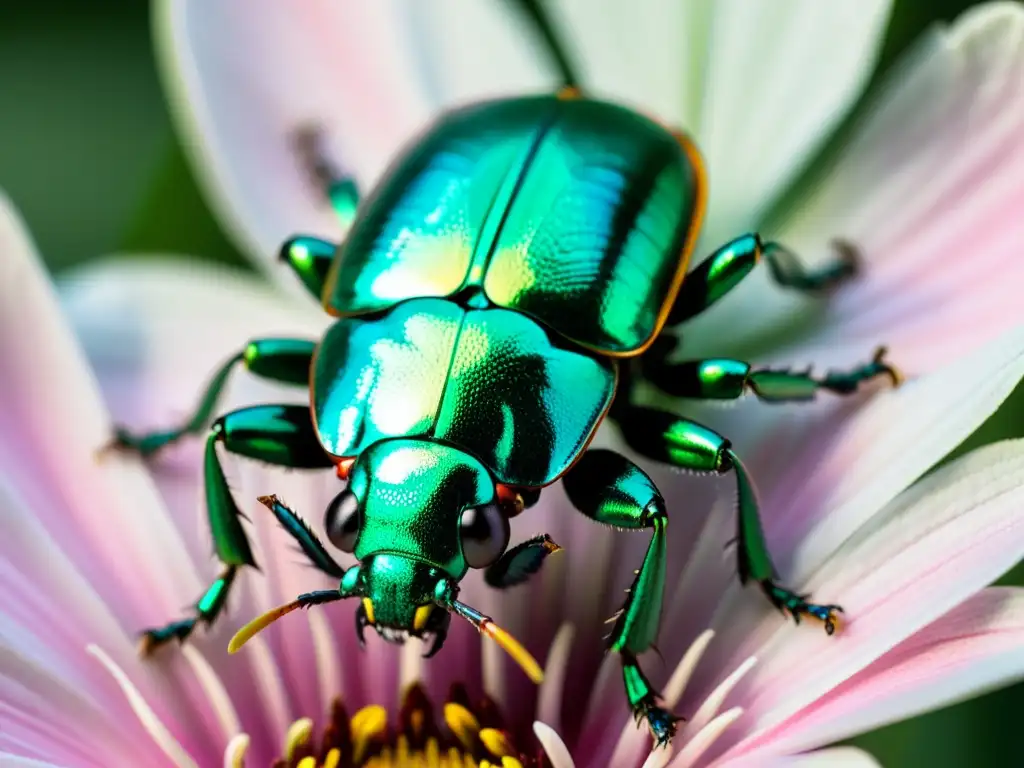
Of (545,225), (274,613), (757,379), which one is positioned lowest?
(274,613)

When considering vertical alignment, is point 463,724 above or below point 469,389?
below

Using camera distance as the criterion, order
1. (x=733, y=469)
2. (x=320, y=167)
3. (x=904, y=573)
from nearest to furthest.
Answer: (x=904, y=573)
(x=733, y=469)
(x=320, y=167)

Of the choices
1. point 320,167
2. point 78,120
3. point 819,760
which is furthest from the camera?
point 78,120

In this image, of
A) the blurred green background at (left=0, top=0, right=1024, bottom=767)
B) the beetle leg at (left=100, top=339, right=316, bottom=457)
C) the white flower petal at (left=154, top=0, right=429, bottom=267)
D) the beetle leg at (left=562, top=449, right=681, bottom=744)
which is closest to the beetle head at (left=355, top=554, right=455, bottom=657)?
the beetle leg at (left=562, top=449, right=681, bottom=744)

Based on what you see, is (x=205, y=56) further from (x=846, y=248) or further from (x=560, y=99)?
(x=846, y=248)

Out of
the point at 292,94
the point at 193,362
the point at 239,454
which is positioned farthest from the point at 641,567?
the point at 292,94

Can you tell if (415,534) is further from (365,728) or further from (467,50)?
(467,50)

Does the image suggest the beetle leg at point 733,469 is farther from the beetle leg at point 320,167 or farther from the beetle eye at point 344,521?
the beetle leg at point 320,167
